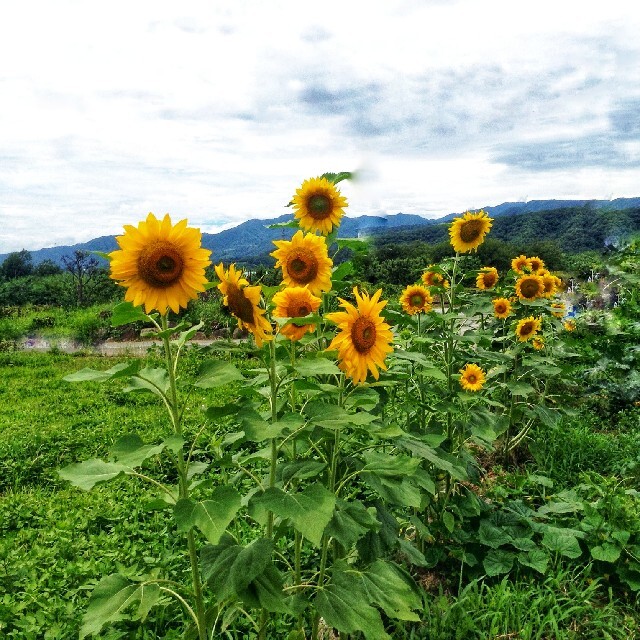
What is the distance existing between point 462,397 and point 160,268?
1.67m

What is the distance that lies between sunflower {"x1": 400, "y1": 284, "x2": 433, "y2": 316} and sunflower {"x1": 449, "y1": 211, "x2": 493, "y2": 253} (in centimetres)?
35

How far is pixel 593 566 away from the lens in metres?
2.50

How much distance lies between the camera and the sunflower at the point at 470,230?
10.0 ft

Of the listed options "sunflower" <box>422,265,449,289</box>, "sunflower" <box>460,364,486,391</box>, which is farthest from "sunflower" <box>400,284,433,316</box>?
"sunflower" <box>460,364,486,391</box>

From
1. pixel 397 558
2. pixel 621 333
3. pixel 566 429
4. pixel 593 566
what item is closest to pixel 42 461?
pixel 397 558

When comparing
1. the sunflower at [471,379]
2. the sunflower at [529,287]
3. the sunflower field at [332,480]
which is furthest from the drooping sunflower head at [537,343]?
the sunflower at [471,379]

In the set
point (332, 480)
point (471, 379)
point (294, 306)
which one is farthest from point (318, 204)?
point (471, 379)

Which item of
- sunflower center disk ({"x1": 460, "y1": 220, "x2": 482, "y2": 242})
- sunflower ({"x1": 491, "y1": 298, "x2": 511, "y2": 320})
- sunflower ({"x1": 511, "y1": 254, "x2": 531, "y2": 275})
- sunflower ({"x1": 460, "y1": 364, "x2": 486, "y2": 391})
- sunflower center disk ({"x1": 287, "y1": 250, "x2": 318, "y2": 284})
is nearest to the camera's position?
sunflower center disk ({"x1": 287, "y1": 250, "x2": 318, "y2": 284})

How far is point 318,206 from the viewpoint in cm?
203

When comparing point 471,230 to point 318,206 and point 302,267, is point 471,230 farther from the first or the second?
point 302,267

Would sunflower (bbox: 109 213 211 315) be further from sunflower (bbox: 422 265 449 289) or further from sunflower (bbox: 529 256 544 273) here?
sunflower (bbox: 529 256 544 273)

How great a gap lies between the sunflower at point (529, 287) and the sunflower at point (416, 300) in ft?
3.38

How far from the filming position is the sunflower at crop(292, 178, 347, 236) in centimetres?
202

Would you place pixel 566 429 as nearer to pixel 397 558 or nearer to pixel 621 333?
pixel 621 333
